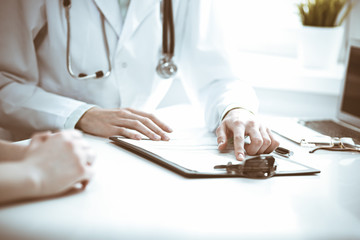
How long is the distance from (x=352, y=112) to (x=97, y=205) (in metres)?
0.92

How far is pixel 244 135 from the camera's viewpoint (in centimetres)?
85

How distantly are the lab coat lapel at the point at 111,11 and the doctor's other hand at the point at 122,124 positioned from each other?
301mm

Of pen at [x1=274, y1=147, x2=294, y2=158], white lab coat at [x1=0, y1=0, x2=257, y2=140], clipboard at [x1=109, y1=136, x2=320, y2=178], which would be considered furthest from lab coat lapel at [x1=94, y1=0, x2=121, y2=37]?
pen at [x1=274, y1=147, x2=294, y2=158]

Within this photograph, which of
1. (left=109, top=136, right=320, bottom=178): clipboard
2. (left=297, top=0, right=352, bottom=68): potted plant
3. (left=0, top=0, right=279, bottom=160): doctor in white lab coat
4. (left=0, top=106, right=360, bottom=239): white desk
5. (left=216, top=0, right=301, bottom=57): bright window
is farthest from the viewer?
(left=216, top=0, right=301, bottom=57): bright window

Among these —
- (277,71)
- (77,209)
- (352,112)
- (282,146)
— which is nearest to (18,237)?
(77,209)

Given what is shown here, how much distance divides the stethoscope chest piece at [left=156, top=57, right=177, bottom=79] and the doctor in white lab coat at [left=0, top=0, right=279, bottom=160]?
8 centimetres

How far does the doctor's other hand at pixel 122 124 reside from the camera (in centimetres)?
87

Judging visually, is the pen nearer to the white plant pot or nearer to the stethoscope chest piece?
the stethoscope chest piece

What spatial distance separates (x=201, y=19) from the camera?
1216 millimetres

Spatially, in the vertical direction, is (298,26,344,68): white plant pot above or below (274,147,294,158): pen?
above

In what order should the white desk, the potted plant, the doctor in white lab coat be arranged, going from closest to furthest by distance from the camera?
the white desk
the doctor in white lab coat
the potted plant

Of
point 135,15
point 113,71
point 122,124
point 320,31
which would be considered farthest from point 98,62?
point 320,31

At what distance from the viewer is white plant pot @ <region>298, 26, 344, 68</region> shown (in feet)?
4.91

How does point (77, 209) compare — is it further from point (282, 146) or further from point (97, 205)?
point (282, 146)
